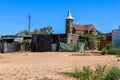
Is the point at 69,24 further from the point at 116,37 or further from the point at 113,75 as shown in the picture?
the point at 113,75

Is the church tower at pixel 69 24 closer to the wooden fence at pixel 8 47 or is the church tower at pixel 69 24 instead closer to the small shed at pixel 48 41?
the small shed at pixel 48 41

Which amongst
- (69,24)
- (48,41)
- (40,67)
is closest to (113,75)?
(40,67)

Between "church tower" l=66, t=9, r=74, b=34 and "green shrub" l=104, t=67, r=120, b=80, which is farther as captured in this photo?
"church tower" l=66, t=9, r=74, b=34

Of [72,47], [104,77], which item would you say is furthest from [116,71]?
[72,47]

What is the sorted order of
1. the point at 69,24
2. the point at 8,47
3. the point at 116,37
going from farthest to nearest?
the point at 69,24
the point at 8,47
the point at 116,37

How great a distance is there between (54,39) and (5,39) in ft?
53.4

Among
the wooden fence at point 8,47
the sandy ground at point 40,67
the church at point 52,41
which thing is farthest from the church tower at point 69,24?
the sandy ground at point 40,67

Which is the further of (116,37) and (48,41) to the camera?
(48,41)

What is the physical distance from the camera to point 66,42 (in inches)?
2250

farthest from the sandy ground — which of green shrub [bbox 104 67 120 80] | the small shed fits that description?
the small shed

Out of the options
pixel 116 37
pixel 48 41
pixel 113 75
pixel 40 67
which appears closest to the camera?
pixel 113 75

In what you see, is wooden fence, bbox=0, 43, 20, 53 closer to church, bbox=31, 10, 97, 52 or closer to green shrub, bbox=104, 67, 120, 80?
church, bbox=31, 10, 97, 52

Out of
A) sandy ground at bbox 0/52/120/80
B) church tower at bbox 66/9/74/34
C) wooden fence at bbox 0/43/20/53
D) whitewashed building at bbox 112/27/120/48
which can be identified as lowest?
sandy ground at bbox 0/52/120/80

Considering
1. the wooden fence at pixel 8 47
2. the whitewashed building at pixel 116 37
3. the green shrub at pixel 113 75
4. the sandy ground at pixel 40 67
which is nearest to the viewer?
the green shrub at pixel 113 75
